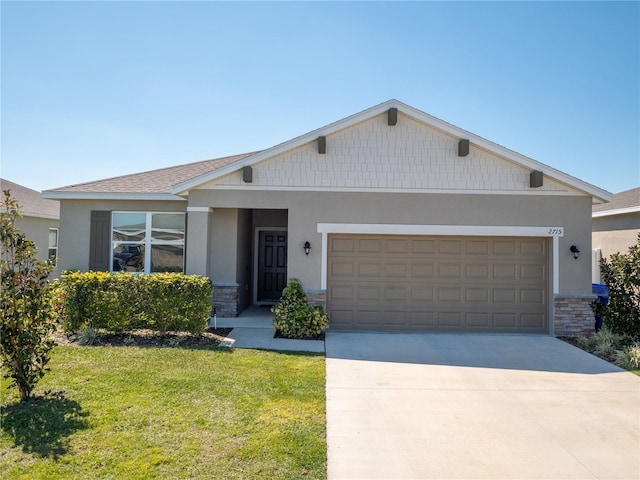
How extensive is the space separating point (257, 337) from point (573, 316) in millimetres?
7511

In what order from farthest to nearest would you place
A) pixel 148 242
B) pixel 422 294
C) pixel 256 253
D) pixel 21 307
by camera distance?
pixel 256 253 → pixel 148 242 → pixel 422 294 → pixel 21 307

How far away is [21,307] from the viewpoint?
16.6 feet

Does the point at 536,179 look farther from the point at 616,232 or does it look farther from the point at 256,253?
the point at 256,253

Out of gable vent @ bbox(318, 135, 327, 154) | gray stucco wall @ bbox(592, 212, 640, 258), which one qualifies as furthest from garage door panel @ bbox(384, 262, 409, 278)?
gray stucco wall @ bbox(592, 212, 640, 258)

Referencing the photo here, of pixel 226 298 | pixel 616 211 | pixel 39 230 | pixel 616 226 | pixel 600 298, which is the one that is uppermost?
pixel 616 211

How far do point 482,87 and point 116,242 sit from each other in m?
11.1

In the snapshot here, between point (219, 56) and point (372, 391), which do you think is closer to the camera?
point (372, 391)

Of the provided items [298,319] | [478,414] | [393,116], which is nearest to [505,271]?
[393,116]

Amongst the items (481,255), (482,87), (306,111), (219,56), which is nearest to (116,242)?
(219,56)

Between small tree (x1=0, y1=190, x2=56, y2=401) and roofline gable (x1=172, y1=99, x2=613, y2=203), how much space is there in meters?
4.88

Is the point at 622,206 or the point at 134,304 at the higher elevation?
the point at 622,206

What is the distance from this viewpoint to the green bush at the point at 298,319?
909cm

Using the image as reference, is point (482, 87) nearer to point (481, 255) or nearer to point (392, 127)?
point (392, 127)

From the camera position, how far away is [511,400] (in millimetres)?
5684
